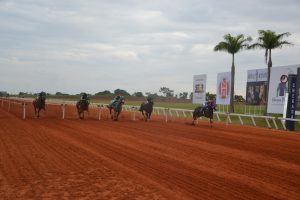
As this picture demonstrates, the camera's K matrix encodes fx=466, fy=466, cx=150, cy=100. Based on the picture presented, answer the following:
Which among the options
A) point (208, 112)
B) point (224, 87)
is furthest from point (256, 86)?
point (208, 112)

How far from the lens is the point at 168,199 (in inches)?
281

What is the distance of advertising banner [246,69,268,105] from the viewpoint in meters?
33.5

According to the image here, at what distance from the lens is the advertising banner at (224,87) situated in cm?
3544

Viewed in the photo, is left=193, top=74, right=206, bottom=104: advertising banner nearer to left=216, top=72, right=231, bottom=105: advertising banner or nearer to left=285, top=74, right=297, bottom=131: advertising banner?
left=216, top=72, right=231, bottom=105: advertising banner

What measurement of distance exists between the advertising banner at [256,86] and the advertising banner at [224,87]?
1558mm

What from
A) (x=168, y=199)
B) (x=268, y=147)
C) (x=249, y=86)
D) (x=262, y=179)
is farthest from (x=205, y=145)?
(x=249, y=86)

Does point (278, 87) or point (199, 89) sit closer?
point (278, 87)

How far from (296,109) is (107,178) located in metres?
21.7

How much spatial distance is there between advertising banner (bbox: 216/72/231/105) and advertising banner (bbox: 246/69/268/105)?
1558 millimetres

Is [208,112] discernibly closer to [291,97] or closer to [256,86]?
[291,97]

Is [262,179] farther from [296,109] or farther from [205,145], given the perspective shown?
[296,109]

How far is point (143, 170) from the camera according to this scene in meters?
9.72

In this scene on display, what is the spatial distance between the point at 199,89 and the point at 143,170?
96.9 feet

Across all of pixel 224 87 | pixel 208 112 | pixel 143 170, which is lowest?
pixel 143 170
